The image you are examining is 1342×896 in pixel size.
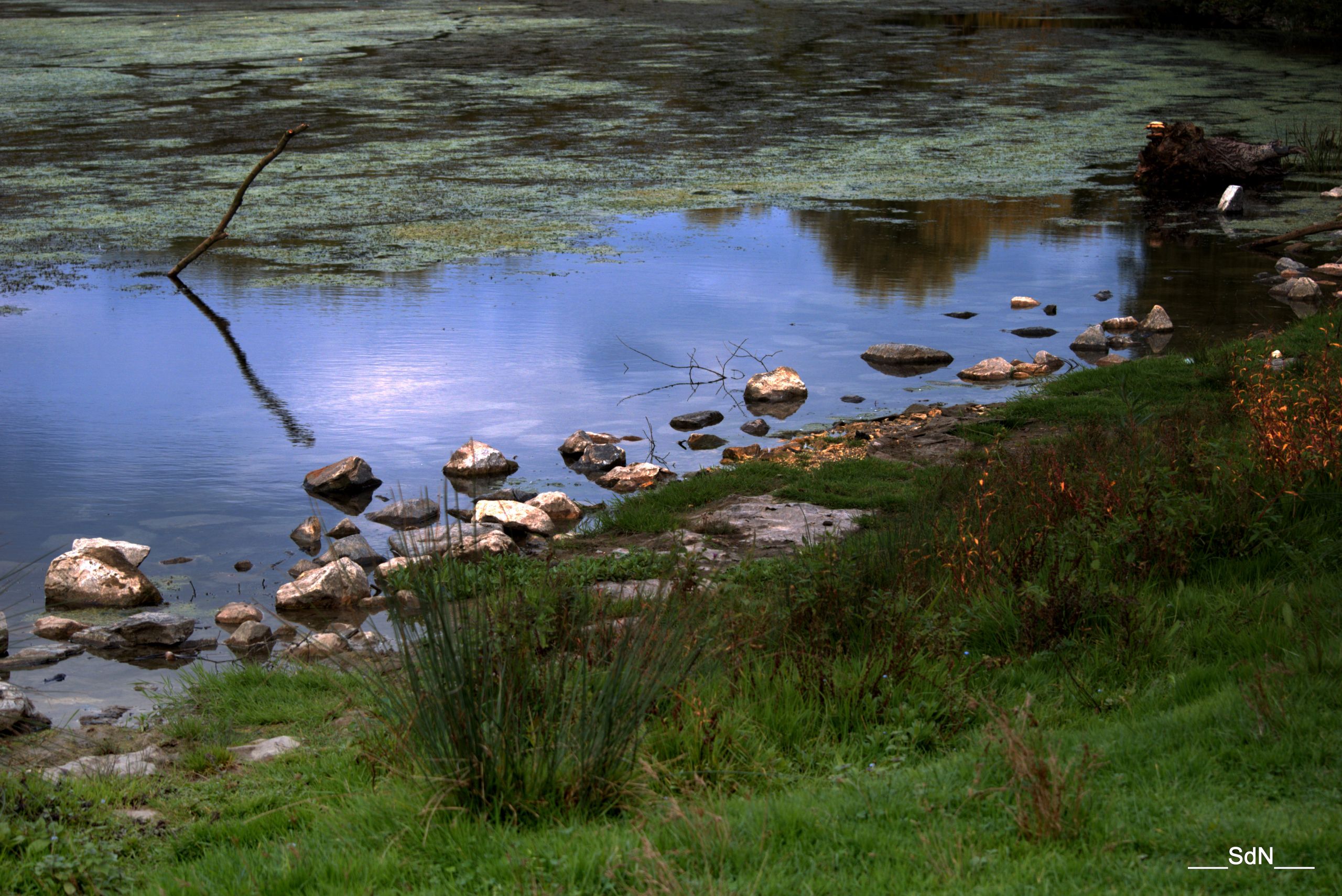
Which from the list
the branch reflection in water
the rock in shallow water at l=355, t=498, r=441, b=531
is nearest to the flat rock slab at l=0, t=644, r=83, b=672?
the rock in shallow water at l=355, t=498, r=441, b=531

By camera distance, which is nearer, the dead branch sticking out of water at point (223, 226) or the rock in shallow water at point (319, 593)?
the rock in shallow water at point (319, 593)

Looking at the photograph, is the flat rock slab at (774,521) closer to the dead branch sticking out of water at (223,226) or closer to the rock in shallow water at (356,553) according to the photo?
the rock in shallow water at (356,553)

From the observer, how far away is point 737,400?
9938mm

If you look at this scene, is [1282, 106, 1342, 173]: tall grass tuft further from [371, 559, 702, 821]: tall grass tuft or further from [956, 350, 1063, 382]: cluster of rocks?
[371, 559, 702, 821]: tall grass tuft

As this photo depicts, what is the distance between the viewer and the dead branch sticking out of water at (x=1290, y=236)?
12.8 meters

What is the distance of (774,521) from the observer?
7.28 metres

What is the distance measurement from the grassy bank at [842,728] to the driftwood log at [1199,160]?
463 inches

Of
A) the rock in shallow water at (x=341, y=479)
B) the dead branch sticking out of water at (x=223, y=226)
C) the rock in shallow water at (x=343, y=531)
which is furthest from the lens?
the dead branch sticking out of water at (x=223, y=226)

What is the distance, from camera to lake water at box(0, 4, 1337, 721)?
26.9 feet

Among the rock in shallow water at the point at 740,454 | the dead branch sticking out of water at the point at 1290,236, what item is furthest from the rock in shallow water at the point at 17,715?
the dead branch sticking out of water at the point at 1290,236

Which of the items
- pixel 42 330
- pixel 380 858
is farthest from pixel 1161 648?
pixel 42 330

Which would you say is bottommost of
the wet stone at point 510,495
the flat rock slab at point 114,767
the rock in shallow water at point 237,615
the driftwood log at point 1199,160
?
the wet stone at point 510,495

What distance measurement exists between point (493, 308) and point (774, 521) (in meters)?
5.57

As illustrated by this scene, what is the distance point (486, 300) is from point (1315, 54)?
28.5 m
